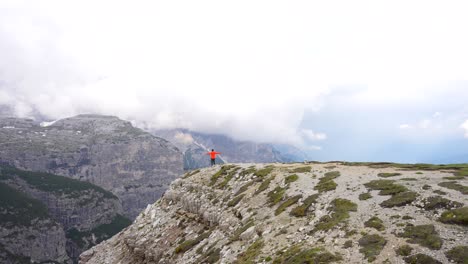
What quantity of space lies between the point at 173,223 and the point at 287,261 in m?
37.3

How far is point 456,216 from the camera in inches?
1069

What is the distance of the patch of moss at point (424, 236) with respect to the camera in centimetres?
2419

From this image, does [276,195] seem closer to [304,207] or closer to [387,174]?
[304,207]

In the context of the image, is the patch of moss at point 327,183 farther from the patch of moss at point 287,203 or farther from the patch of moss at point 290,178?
the patch of moss at point 290,178

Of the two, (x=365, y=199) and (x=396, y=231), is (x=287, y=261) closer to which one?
(x=396, y=231)

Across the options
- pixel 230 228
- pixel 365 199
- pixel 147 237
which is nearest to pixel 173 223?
pixel 147 237

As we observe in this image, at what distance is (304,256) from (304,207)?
11844 millimetres

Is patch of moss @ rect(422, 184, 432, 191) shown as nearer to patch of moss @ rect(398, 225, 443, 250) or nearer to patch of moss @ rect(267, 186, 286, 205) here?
patch of moss @ rect(398, 225, 443, 250)

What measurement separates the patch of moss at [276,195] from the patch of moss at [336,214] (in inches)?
346

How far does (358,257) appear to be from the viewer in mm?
24484

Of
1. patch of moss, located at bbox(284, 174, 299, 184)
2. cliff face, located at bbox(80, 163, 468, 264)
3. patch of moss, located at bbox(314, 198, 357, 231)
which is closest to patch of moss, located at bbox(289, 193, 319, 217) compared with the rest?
cliff face, located at bbox(80, 163, 468, 264)

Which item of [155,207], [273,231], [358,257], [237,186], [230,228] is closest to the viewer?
[358,257]

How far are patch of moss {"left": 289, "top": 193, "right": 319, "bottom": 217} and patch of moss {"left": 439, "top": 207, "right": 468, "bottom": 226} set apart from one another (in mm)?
12877

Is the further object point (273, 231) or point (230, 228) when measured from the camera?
point (230, 228)
